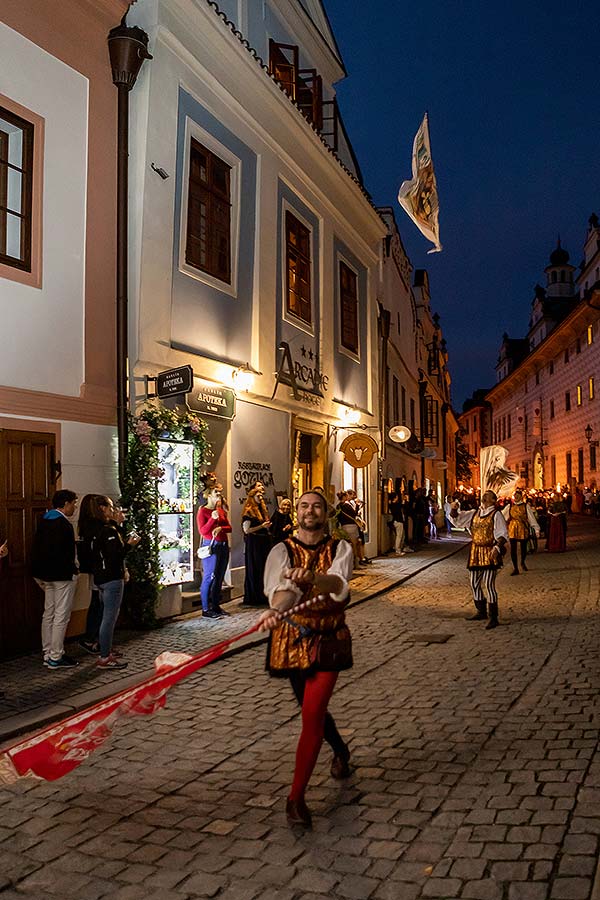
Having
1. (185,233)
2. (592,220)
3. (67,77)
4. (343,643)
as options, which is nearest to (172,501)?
(185,233)

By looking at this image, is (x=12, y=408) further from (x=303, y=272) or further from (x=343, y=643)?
(x=303, y=272)

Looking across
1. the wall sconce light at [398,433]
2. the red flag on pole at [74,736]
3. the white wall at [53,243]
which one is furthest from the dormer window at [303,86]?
the red flag on pole at [74,736]

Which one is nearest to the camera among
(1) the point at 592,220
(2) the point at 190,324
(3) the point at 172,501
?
(3) the point at 172,501

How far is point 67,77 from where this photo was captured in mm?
10281

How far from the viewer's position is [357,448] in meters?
19.7

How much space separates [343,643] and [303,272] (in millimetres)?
14237

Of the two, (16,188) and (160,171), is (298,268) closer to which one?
(160,171)

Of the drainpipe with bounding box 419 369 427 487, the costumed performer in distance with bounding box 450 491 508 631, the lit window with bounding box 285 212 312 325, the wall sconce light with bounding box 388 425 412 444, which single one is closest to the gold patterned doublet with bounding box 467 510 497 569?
the costumed performer in distance with bounding box 450 491 508 631

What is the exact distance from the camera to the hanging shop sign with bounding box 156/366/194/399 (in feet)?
35.3

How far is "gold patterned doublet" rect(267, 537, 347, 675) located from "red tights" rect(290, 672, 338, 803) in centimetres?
12

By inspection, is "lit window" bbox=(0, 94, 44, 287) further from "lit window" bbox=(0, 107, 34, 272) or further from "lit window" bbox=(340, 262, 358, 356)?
"lit window" bbox=(340, 262, 358, 356)

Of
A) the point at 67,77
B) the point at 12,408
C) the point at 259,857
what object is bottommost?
the point at 259,857

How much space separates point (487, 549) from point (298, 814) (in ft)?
23.8

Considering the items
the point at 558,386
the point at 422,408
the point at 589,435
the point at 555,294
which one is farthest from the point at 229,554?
the point at 555,294
